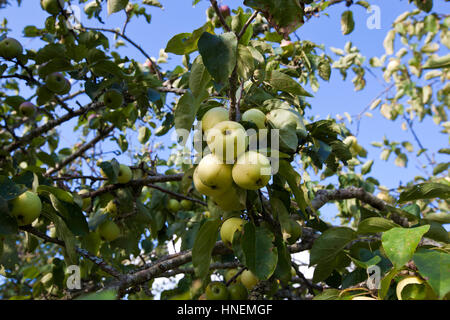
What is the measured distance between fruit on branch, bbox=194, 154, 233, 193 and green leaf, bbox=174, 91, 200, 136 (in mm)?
154

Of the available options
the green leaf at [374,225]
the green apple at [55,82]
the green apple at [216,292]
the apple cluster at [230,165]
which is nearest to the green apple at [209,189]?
the apple cluster at [230,165]

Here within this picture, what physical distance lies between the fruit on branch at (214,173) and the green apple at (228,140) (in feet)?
0.07

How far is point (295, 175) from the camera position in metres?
1.13

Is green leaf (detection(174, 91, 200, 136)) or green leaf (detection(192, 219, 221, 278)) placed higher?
green leaf (detection(174, 91, 200, 136))

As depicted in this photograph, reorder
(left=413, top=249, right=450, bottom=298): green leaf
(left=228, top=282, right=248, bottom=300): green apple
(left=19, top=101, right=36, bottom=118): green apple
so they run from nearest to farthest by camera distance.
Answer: (left=413, top=249, right=450, bottom=298): green leaf
(left=228, top=282, right=248, bottom=300): green apple
(left=19, top=101, right=36, bottom=118): green apple

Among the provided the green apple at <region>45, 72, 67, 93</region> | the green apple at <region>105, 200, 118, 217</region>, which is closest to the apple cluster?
the green apple at <region>105, 200, 118, 217</region>

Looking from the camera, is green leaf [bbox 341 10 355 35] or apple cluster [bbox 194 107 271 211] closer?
apple cluster [bbox 194 107 271 211]

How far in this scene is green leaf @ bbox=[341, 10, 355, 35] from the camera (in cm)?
256

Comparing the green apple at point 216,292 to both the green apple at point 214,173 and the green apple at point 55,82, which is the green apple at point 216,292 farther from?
the green apple at point 55,82

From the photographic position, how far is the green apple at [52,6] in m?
2.34

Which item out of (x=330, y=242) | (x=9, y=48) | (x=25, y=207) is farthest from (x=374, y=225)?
(x=9, y=48)

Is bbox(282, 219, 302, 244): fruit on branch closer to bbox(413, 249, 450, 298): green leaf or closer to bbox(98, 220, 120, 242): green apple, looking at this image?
bbox(413, 249, 450, 298): green leaf
